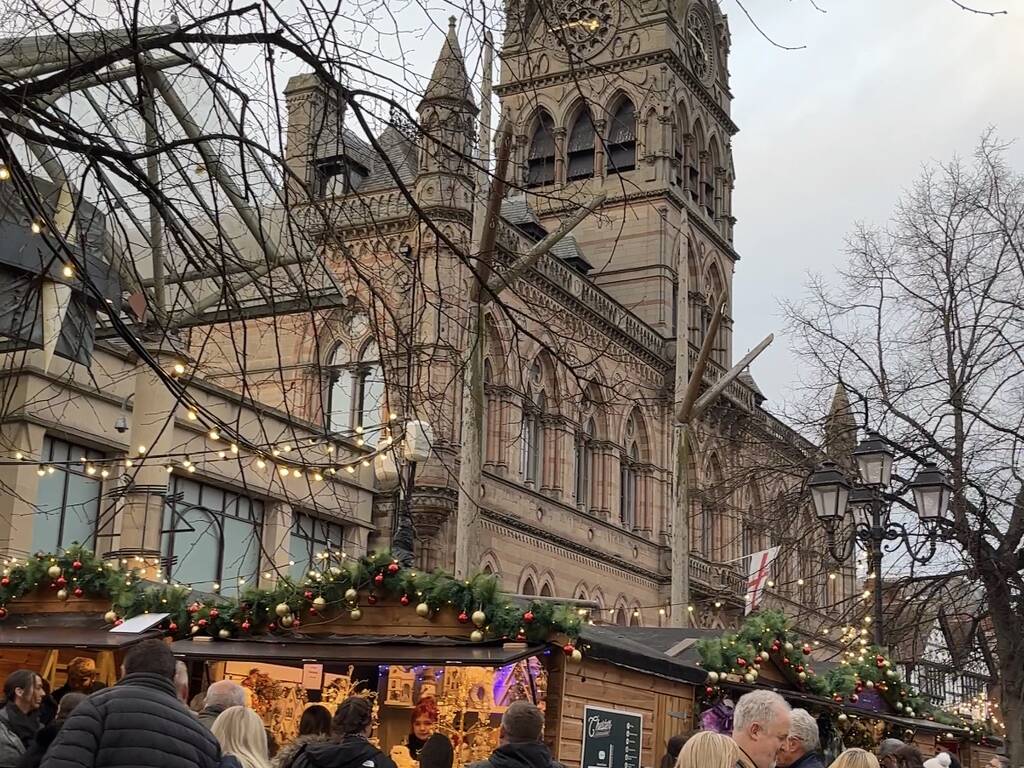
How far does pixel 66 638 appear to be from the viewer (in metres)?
12.3

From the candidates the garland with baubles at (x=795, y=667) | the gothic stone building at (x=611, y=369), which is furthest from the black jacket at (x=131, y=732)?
the gothic stone building at (x=611, y=369)

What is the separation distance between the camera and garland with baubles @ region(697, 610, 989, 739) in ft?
45.0

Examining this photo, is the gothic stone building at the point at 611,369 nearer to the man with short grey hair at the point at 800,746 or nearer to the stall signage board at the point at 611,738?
the stall signage board at the point at 611,738

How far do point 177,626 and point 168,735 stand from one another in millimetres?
7065

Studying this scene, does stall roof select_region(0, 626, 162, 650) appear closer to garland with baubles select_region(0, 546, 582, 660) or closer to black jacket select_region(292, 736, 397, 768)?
garland with baubles select_region(0, 546, 582, 660)

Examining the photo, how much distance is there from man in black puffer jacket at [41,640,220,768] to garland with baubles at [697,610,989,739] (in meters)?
8.41

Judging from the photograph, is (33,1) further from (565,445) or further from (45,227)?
(565,445)

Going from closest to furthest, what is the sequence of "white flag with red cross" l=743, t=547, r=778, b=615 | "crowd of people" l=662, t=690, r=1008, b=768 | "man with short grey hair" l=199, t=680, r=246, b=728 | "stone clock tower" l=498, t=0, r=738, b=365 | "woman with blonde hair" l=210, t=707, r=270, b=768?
"crowd of people" l=662, t=690, r=1008, b=768 → "woman with blonde hair" l=210, t=707, r=270, b=768 → "man with short grey hair" l=199, t=680, r=246, b=728 → "white flag with red cross" l=743, t=547, r=778, b=615 → "stone clock tower" l=498, t=0, r=738, b=365

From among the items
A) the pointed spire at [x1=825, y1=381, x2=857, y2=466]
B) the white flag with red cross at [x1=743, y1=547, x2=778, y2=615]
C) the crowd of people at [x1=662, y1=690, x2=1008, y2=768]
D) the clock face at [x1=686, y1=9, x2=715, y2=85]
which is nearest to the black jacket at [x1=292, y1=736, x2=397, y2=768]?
the crowd of people at [x1=662, y1=690, x2=1008, y2=768]

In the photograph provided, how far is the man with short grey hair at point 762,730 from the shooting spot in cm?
595

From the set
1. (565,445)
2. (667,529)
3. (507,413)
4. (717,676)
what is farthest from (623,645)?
(667,529)

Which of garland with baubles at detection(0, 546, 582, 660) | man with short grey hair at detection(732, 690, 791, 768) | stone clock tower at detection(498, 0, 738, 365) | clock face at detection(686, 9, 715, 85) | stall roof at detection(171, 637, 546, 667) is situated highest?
clock face at detection(686, 9, 715, 85)

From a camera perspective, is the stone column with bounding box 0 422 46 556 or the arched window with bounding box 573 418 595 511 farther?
the arched window with bounding box 573 418 595 511

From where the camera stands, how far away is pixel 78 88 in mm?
7707
